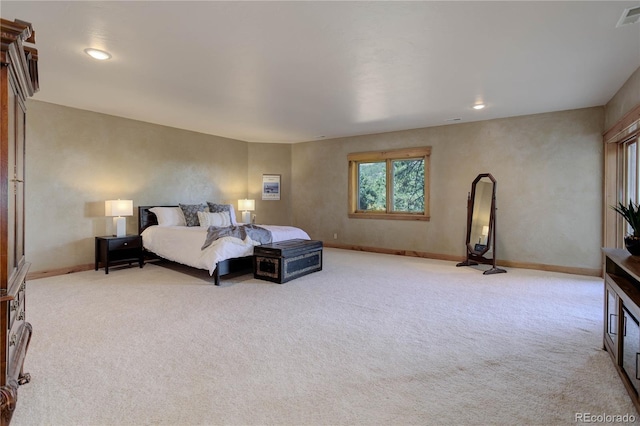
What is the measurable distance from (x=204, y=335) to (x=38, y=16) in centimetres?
279

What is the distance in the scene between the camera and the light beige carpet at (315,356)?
1763 millimetres

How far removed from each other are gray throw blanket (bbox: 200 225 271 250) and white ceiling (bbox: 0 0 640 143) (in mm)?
1837

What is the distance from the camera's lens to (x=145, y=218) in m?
5.80

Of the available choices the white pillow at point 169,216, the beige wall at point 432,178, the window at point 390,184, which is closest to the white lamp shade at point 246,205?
the beige wall at point 432,178

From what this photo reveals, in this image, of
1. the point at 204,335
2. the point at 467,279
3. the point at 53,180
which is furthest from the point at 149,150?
the point at 467,279

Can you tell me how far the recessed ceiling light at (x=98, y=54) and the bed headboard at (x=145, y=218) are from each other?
314 centimetres

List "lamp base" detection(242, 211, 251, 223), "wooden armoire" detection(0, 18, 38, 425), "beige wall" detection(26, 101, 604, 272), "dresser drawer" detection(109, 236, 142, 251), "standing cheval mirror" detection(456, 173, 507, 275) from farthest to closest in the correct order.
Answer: "lamp base" detection(242, 211, 251, 223) < "standing cheval mirror" detection(456, 173, 507, 275) < "dresser drawer" detection(109, 236, 142, 251) < "beige wall" detection(26, 101, 604, 272) < "wooden armoire" detection(0, 18, 38, 425)

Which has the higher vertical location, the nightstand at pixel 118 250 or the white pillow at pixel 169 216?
the white pillow at pixel 169 216

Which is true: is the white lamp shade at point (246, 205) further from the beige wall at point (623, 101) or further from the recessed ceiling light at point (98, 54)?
the beige wall at point (623, 101)

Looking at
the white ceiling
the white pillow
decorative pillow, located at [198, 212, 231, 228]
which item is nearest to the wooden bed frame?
the white pillow

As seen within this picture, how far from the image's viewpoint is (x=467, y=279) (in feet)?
15.5

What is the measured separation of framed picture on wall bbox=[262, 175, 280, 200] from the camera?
8.03m

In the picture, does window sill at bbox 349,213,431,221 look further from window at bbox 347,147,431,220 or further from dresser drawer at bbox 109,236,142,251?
dresser drawer at bbox 109,236,142,251

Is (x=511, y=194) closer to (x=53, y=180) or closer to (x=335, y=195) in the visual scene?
(x=335, y=195)
